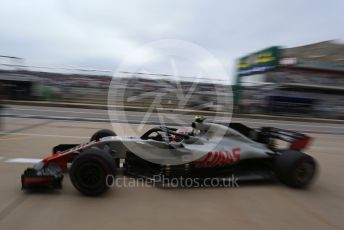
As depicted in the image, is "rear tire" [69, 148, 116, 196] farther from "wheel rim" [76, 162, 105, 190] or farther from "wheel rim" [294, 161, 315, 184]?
"wheel rim" [294, 161, 315, 184]

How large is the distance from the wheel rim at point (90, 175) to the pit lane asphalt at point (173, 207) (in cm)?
17

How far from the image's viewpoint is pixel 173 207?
3.89 meters

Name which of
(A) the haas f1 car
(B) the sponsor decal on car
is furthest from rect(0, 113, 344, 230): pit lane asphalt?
(B) the sponsor decal on car

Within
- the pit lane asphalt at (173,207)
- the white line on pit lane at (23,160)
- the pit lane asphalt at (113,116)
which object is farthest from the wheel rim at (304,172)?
the pit lane asphalt at (113,116)

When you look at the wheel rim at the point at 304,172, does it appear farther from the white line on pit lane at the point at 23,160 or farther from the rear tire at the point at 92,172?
the white line on pit lane at the point at 23,160

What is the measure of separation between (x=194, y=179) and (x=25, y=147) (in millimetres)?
3859

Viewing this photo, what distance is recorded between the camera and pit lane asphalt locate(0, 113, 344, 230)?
11.2 ft

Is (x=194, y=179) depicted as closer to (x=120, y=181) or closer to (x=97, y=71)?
(x=120, y=181)

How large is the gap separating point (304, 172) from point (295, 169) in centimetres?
21

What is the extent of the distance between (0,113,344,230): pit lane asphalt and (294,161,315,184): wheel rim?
168 mm

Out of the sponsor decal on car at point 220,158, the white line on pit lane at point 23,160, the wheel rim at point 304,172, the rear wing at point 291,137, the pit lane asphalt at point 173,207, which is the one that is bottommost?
the pit lane asphalt at point 173,207

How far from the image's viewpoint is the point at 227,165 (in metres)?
4.79

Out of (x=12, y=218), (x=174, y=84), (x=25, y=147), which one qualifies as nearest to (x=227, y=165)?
(x=12, y=218)

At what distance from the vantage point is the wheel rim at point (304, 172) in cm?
471
